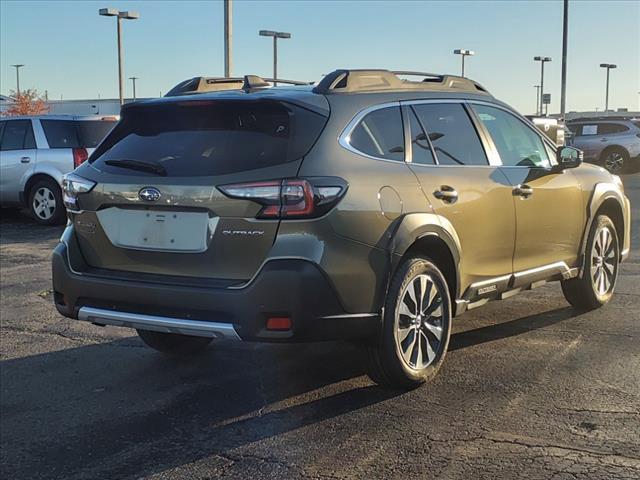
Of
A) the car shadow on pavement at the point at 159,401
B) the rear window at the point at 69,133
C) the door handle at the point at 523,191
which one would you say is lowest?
the car shadow on pavement at the point at 159,401

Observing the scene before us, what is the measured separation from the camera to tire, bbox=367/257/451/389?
4125mm

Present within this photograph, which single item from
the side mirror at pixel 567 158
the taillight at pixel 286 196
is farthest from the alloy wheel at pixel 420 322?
the side mirror at pixel 567 158

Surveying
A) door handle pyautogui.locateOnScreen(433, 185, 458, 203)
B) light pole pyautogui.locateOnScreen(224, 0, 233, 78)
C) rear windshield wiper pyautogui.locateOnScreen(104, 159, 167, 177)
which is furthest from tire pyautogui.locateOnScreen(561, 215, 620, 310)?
light pole pyautogui.locateOnScreen(224, 0, 233, 78)

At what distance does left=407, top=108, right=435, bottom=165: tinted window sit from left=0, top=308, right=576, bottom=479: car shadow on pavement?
1.38 meters

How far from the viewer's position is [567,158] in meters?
5.73

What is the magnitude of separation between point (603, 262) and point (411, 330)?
276 centimetres

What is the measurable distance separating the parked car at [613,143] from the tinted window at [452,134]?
801 inches

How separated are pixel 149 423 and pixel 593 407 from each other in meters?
2.40

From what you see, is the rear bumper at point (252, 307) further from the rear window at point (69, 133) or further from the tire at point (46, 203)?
the rear window at point (69, 133)

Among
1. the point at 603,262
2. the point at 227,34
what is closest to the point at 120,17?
the point at 227,34

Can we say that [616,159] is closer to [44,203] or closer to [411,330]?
[44,203]

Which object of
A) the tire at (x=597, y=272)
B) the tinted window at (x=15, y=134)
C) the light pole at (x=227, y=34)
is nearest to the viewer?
the tire at (x=597, y=272)

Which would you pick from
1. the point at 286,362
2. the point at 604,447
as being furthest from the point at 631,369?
the point at 286,362

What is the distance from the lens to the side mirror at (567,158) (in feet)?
18.8
